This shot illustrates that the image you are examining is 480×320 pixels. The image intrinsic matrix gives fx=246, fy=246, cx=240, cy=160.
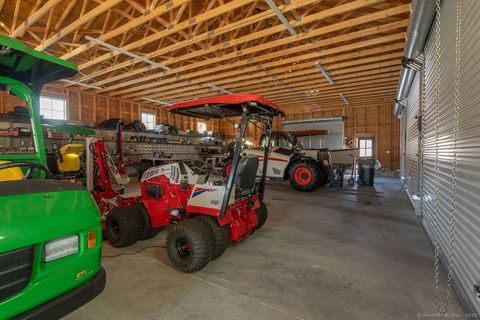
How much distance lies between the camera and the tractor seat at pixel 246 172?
3.05 m

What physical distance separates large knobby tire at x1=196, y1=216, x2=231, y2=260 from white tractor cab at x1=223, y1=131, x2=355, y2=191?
470 cm

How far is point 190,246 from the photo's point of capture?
8.75 feet

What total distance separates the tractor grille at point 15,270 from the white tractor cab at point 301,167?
647cm

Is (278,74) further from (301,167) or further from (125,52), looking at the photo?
(125,52)

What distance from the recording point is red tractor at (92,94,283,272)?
275cm

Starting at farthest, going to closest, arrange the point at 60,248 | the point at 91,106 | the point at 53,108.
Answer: the point at 91,106
the point at 53,108
the point at 60,248

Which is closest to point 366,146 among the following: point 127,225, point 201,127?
point 201,127

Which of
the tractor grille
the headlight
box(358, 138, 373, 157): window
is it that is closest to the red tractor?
the headlight

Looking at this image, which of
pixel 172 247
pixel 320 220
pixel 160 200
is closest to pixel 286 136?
pixel 320 220

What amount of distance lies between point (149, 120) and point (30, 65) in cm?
1110

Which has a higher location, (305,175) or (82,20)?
(82,20)

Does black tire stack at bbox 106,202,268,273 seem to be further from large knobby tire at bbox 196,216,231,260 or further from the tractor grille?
the tractor grille

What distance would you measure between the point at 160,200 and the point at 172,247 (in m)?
0.87

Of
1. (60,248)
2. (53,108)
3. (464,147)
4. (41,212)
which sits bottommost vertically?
(60,248)
